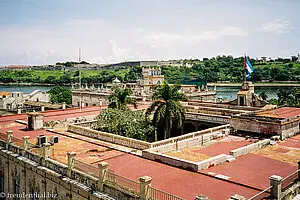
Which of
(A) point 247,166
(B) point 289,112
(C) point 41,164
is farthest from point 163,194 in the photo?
(B) point 289,112

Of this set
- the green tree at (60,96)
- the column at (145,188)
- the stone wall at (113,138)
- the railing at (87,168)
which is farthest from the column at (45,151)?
the green tree at (60,96)

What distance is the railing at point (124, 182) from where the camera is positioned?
1393cm

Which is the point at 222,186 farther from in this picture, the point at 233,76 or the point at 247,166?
the point at 233,76

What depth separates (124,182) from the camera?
14.7 meters

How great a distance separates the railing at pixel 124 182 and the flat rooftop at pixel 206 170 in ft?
4.80

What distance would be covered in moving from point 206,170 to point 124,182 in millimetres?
5285

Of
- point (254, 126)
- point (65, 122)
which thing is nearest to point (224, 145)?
point (254, 126)

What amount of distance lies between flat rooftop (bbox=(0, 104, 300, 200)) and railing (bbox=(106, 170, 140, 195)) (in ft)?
4.80

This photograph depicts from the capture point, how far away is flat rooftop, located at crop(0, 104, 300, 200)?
14940 mm

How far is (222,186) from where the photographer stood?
15164mm

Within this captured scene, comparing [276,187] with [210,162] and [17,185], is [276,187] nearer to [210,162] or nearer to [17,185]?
[210,162]

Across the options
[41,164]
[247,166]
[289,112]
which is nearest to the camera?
[247,166]

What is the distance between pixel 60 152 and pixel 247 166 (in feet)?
39.8

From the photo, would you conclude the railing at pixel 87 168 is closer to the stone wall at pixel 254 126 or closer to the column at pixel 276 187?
the column at pixel 276 187
